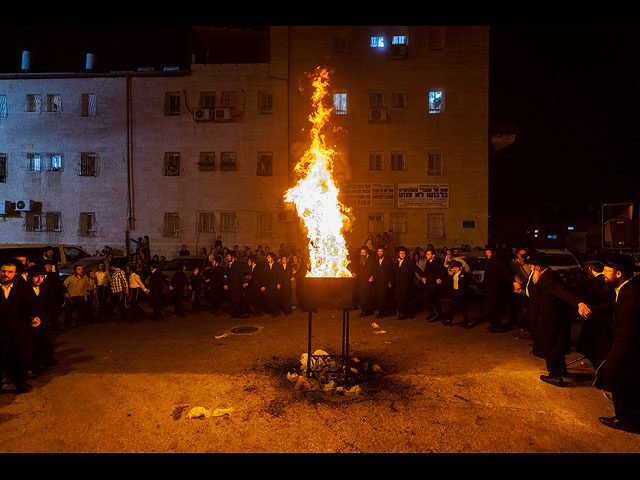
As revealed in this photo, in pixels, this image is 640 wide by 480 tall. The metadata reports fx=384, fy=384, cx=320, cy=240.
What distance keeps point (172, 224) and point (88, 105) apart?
8.81 m

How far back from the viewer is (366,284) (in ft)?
37.9

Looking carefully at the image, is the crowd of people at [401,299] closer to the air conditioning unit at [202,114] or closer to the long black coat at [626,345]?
the long black coat at [626,345]

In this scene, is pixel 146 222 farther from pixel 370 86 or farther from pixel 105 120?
pixel 370 86

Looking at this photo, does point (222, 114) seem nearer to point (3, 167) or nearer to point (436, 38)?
point (436, 38)

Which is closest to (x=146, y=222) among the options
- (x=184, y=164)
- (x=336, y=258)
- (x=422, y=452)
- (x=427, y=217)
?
(x=184, y=164)

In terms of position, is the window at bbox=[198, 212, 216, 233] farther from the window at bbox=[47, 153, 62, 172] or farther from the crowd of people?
the window at bbox=[47, 153, 62, 172]

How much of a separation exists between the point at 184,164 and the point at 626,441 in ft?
74.9

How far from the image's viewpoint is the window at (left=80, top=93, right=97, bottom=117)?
2312 centimetres

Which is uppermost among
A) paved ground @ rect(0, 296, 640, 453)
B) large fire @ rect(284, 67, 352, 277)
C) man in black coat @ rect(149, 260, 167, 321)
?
large fire @ rect(284, 67, 352, 277)

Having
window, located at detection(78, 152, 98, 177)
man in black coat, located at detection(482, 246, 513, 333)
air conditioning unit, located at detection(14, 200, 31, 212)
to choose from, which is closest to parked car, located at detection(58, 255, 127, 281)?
window, located at detection(78, 152, 98, 177)

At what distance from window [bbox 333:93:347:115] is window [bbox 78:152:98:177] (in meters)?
14.6

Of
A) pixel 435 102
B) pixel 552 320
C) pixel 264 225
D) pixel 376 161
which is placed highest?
pixel 435 102

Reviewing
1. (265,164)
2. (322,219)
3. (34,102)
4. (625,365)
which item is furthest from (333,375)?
(34,102)

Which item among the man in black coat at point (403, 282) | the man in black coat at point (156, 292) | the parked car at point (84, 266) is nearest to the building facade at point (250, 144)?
the parked car at point (84, 266)
